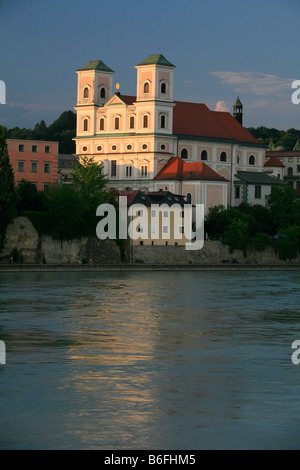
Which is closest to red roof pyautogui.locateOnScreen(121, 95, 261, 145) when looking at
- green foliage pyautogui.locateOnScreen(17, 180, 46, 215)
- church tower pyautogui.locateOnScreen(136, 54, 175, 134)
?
church tower pyautogui.locateOnScreen(136, 54, 175, 134)

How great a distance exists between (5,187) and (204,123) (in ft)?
88.5

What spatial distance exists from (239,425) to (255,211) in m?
52.4

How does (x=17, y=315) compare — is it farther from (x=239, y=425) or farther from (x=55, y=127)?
(x=55, y=127)

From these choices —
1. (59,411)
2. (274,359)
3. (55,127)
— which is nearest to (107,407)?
(59,411)

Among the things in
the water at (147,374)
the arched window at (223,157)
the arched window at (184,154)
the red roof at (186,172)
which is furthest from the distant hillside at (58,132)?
the water at (147,374)

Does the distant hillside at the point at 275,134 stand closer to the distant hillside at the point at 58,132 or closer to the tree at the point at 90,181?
the distant hillside at the point at 58,132

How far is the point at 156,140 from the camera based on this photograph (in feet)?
218

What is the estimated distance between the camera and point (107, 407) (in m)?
14.7

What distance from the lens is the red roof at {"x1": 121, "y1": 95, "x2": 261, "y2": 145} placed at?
7012 cm

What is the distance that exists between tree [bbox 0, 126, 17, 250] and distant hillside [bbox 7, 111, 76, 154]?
64506 mm

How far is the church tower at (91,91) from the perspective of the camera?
6938 centimetres

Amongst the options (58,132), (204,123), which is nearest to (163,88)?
(204,123)

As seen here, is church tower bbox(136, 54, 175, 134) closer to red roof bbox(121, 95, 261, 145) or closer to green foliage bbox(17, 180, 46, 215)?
red roof bbox(121, 95, 261, 145)

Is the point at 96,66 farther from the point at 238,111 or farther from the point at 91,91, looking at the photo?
the point at 238,111
